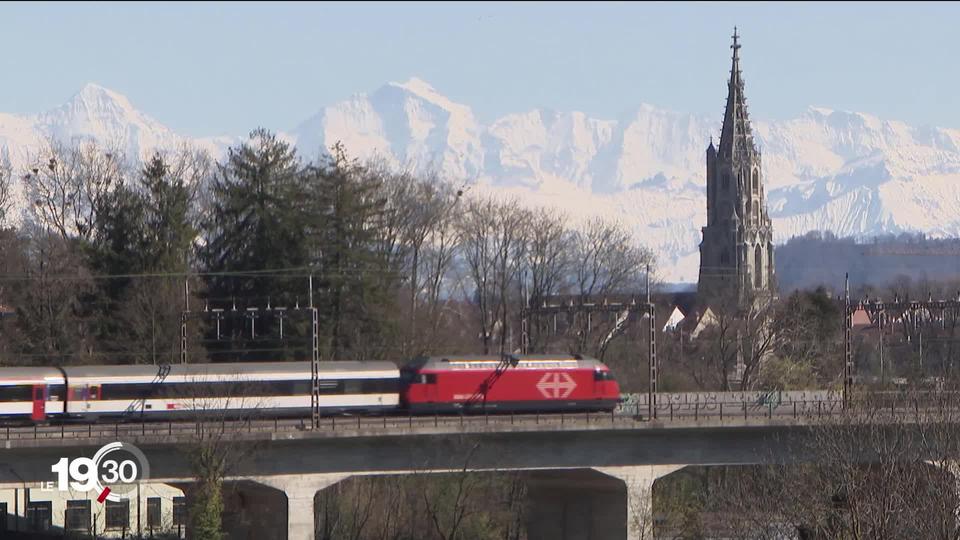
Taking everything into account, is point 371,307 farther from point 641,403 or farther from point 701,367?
point 701,367

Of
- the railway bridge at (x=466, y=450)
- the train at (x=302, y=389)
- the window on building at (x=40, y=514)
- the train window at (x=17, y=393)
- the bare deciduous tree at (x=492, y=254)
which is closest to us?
the railway bridge at (x=466, y=450)

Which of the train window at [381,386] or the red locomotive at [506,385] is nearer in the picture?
the train window at [381,386]

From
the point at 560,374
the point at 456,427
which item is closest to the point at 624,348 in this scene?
the point at 560,374

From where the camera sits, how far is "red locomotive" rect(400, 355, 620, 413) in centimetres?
7194

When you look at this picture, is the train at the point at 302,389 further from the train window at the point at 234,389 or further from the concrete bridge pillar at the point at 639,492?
the concrete bridge pillar at the point at 639,492

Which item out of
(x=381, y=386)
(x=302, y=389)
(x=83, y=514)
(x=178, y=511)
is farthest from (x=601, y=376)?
(x=83, y=514)

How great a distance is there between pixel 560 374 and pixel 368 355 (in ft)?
65.1

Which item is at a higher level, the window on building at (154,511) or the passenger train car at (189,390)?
the passenger train car at (189,390)

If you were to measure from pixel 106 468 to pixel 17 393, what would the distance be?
5020 millimetres

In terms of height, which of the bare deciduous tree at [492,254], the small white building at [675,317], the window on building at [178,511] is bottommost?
the window on building at [178,511]

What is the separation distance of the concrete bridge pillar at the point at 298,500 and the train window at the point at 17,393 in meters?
9.34

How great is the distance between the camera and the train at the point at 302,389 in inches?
2645

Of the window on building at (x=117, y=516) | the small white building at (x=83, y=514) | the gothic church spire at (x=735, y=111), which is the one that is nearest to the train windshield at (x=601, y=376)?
the small white building at (x=83, y=514)

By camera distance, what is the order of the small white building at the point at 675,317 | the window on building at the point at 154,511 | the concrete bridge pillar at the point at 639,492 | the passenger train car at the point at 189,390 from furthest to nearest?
1. the small white building at the point at 675,317
2. the window on building at the point at 154,511
3. the concrete bridge pillar at the point at 639,492
4. the passenger train car at the point at 189,390
